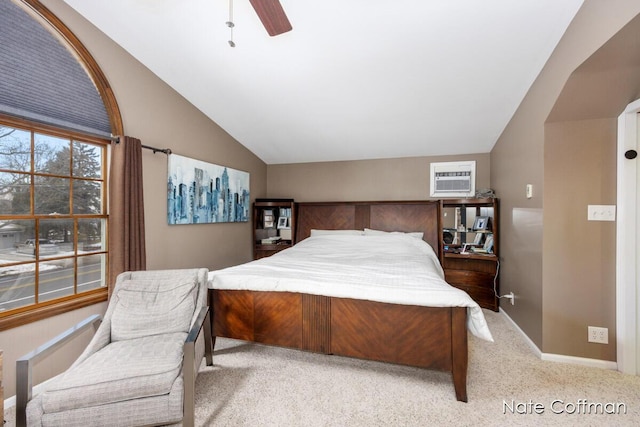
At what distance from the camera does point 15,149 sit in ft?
6.20

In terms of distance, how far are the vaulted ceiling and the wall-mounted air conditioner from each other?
1.27 ft

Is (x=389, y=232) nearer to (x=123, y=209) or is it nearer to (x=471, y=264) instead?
(x=471, y=264)

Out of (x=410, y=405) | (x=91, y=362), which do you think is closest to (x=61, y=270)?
(x=91, y=362)

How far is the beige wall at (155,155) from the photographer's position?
202cm

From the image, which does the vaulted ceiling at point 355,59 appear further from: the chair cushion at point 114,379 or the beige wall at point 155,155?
the chair cushion at point 114,379

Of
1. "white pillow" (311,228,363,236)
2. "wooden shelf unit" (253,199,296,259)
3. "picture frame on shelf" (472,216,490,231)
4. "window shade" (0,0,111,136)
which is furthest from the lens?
"wooden shelf unit" (253,199,296,259)

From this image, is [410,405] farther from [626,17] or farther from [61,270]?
[61,270]

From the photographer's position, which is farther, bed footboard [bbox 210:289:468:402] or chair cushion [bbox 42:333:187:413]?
bed footboard [bbox 210:289:468:402]

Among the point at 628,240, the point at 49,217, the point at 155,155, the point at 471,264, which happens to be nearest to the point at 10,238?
the point at 49,217

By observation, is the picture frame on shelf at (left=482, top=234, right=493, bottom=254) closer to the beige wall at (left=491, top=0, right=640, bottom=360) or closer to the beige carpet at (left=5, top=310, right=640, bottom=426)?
the beige wall at (left=491, top=0, right=640, bottom=360)

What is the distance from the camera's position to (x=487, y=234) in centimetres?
372

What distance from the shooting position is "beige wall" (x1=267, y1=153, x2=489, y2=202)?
13.5ft

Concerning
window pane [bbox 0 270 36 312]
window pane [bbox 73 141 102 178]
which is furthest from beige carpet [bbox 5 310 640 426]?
window pane [bbox 73 141 102 178]

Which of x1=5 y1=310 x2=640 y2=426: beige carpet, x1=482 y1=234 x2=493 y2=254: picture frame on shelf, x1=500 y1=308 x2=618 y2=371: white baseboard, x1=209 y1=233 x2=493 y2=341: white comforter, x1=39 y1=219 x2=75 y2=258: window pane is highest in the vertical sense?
x1=39 y1=219 x2=75 y2=258: window pane
